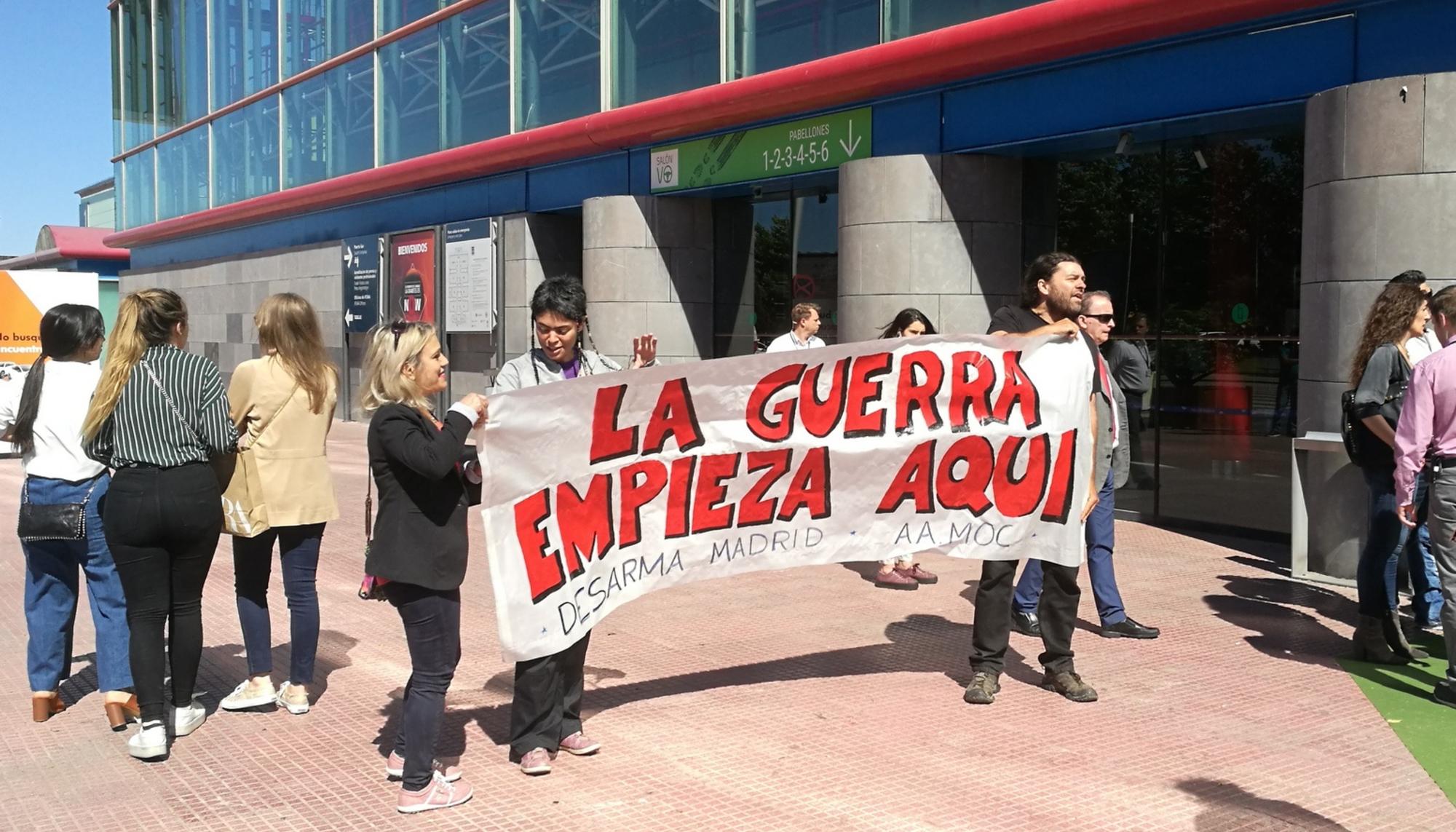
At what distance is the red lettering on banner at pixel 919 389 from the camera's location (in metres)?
6.17

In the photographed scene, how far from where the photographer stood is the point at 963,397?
6.25 m

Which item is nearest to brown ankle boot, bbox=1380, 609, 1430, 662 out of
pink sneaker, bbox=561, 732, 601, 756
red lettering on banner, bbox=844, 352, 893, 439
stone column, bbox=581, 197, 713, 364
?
red lettering on banner, bbox=844, 352, 893, 439

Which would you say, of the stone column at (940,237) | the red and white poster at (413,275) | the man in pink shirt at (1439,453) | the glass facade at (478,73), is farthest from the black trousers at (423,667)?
the red and white poster at (413,275)

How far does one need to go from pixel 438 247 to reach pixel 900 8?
10.3m

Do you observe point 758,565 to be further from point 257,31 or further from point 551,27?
point 257,31

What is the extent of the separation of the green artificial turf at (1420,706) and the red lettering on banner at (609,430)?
3.37 m

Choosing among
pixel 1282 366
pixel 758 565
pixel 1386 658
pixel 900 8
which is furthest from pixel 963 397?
pixel 900 8

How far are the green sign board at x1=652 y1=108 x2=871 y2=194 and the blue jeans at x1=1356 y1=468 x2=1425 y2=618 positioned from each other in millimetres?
7599

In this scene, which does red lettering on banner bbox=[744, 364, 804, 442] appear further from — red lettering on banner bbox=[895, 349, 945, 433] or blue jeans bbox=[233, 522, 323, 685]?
blue jeans bbox=[233, 522, 323, 685]

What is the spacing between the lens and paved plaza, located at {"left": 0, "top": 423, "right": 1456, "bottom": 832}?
4.83 metres

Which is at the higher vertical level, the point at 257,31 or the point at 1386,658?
the point at 257,31

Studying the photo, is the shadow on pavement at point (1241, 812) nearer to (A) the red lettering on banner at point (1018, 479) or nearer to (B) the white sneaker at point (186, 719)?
(A) the red lettering on banner at point (1018, 479)

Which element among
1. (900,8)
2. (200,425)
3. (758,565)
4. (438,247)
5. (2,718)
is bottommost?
(2,718)

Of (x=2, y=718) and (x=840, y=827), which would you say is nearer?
(x=840, y=827)
